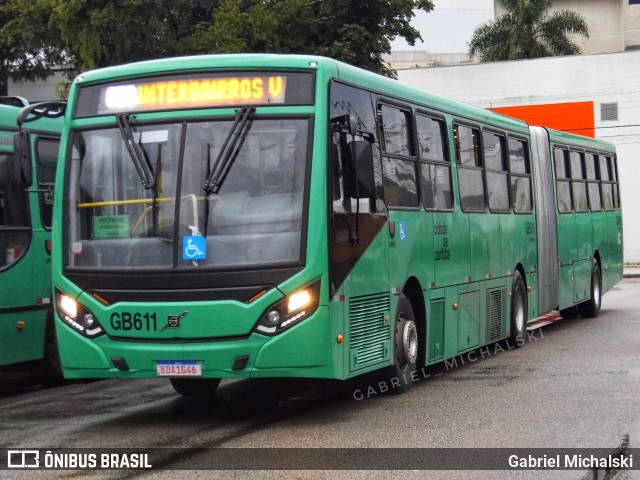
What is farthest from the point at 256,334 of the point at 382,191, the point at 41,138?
the point at 41,138

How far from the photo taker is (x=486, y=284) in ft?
48.3

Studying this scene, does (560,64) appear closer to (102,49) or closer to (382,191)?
(102,49)

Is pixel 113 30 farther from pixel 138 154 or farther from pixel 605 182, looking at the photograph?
pixel 138 154

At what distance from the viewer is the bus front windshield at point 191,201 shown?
945 cm

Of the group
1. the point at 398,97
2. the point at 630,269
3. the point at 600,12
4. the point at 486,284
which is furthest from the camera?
the point at 600,12

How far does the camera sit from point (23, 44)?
3541 cm

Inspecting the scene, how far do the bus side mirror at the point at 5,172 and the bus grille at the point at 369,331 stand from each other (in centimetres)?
432

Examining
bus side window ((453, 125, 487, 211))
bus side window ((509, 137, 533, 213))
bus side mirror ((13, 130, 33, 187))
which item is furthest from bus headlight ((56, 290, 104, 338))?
bus side window ((509, 137, 533, 213))

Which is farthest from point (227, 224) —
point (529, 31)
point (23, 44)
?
point (529, 31)

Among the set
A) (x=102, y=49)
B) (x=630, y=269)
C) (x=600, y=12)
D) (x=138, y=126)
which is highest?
(x=600, y=12)

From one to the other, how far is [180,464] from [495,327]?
775cm

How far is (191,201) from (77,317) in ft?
4.67

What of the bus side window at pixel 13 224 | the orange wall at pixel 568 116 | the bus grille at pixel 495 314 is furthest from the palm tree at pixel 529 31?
the bus side window at pixel 13 224

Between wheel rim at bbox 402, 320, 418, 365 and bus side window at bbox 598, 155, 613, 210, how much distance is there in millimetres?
11959
